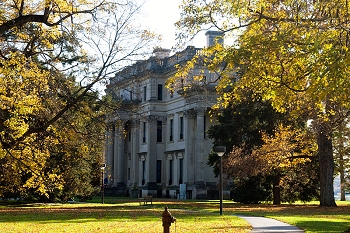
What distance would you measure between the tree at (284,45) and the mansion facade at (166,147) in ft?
158

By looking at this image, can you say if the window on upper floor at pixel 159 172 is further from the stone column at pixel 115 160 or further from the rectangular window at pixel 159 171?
the stone column at pixel 115 160

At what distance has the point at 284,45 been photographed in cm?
1775

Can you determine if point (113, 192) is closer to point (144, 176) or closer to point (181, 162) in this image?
point (144, 176)

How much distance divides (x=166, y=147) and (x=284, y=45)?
63.9 m

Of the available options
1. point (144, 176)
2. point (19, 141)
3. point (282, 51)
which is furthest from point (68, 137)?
point (144, 176)

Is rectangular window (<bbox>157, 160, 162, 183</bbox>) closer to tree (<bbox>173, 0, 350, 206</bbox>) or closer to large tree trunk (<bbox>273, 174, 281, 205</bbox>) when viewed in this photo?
large tree trunk (<bbox>273, 174, 281, 205</bbox>)

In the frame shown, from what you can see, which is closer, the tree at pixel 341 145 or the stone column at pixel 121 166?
the tree at pixel 341 145

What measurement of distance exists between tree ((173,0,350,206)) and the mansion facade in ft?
158

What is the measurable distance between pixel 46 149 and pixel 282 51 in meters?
12.5

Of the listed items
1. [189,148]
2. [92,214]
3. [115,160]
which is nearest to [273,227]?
[92,214]

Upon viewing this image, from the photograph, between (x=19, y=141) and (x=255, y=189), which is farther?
(x=255, y=189)

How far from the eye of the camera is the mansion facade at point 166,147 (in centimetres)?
7231

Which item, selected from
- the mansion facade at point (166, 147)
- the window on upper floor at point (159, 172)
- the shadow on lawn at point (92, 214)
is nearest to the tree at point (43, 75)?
the shadow on lawn at point (92, 214)

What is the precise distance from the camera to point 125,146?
91.3 meters
